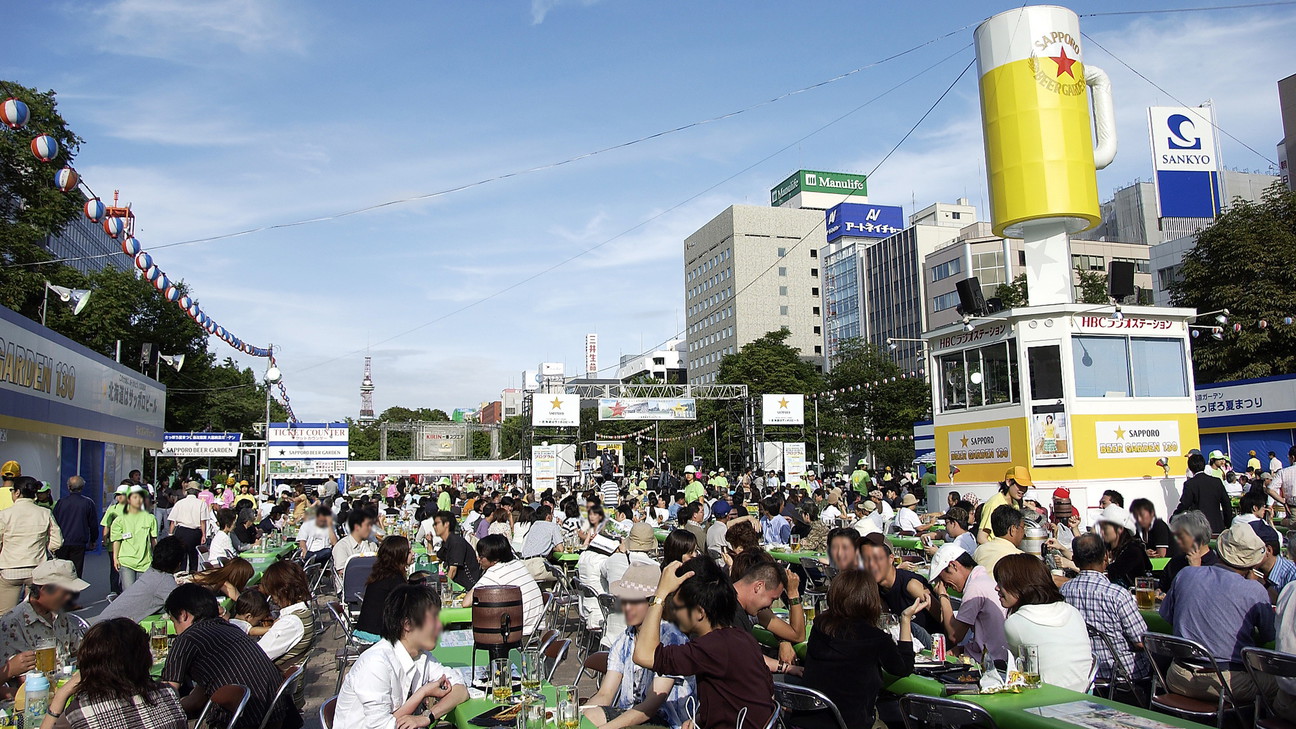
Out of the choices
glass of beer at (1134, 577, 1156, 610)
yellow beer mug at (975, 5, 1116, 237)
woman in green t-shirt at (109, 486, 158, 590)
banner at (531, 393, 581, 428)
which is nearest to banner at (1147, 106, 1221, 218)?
yellow beer mug at (975, 5, 1116, 237)

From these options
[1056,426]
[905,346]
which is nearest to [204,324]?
[1056,426]

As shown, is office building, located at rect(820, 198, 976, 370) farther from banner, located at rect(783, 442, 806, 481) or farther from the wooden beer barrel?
the wooden beer barrel

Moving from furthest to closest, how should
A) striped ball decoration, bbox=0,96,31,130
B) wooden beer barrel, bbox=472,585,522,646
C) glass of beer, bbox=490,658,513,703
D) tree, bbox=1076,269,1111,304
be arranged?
1. tree, bbox=1076,269,1111,304
2. striped ball decoration, bbox=0,96,31,130
3. wooden beer barrel, bbox=472,585,522,646
4. glass of beer, bbox=490,658,513,703

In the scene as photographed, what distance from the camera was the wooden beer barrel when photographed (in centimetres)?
619

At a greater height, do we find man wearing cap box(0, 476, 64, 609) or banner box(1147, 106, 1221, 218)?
banner box(1147, 106, 1221, 218)

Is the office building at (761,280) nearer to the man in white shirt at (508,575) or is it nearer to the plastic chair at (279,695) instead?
the man in white shirt at (508,575)

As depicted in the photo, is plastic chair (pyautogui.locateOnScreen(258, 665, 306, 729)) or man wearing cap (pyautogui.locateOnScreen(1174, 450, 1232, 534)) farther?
man wearing cap (pyautogui.locateOnScreen(1174, 450, 1232, 534))

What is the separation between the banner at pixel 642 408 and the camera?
122 ft

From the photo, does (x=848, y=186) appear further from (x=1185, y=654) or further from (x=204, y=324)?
(x=1185, y=654)

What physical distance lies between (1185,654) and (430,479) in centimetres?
5396

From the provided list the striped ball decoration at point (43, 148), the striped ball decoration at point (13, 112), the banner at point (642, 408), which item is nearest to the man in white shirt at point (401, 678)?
the striped ball decoration at point (13, 112)

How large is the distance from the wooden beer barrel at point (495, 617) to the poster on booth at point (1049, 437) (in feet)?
47.0

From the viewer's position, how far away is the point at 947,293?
74312 millimetres

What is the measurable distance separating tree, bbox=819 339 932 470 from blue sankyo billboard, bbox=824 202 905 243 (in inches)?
1944
